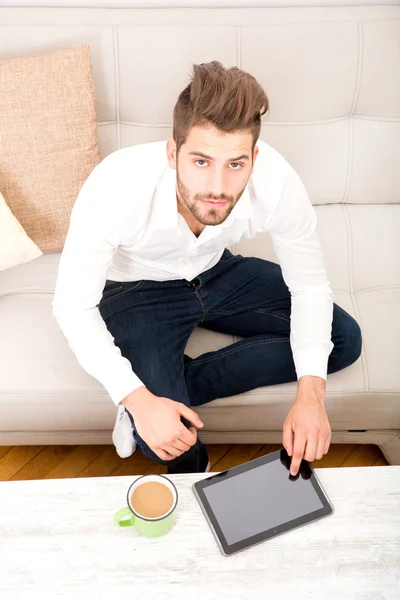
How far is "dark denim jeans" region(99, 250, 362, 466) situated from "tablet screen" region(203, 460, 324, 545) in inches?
10.1

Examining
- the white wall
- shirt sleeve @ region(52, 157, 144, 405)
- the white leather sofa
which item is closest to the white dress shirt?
shirt sleeve @ region(52, 157, 144, 405)

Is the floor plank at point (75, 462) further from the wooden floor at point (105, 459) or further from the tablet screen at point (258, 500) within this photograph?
the tablet screen at point (258, 500)

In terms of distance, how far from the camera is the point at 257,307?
4.88 ft

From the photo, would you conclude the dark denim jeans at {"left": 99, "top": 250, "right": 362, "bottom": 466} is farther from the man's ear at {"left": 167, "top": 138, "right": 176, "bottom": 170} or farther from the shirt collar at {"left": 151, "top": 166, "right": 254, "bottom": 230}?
the man's ear at {"left": 167, "top": 138, "right": 176, "bottom": 170}

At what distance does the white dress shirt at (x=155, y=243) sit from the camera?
1.22 metres

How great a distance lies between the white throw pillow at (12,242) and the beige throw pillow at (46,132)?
2.0 inches

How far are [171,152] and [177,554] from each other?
0.75 m

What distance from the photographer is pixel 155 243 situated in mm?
1315

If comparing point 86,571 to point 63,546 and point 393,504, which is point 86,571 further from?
point 393,504

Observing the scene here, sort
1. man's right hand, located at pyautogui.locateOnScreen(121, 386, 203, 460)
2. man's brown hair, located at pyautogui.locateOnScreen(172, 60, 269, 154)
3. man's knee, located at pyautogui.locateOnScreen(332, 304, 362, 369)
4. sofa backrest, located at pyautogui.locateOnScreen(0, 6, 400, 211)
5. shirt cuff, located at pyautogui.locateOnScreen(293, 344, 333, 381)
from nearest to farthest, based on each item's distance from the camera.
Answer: man's brown hair, located at pyautogui.locateOnScreen(172, 60, 269, 154), man's right hand, located at pyautogui.locateOnScreen(121, 386, 203, 460), shirt cuff, located at pyautogui.locateOnScreen(293, 344, 333, 381), man's knee, located at pyautogui.locateOnScreen(332, 304, 362, 369), sofa backrest, located at pyautogui.locateOnScreen(0, 6, 400, 211)

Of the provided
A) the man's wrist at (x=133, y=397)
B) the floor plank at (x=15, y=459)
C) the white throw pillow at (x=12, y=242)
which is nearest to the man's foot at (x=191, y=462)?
the man's wrist at (x=133, y=397)

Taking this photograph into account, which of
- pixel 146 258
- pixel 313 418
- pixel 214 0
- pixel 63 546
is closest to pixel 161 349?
pixel 146 258

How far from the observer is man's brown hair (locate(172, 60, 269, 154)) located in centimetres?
106

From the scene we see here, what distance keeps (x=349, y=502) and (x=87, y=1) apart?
141 centimetres
